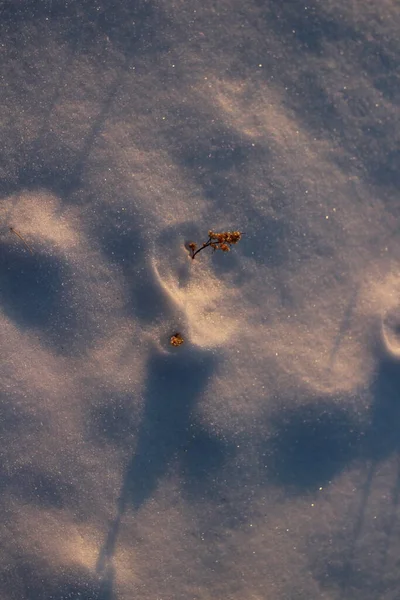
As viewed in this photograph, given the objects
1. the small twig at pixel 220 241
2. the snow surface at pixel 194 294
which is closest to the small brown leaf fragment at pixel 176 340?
the snow surface at pixel 194 294

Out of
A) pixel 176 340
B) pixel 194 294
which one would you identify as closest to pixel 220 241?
pixel 194 294

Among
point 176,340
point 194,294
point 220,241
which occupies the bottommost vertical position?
point 176,340

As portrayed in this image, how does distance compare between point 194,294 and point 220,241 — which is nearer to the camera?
point 220,241

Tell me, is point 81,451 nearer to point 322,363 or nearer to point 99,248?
point 99,248

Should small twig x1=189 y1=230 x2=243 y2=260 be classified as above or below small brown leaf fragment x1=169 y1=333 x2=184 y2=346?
above

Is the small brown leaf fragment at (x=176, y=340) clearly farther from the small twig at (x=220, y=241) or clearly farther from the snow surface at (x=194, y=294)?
the small twig at (x=220, y=241)

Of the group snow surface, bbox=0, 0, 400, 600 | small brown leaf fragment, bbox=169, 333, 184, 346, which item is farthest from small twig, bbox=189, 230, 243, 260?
small brown leaf fragment, bbox=169, 333, 184, 346

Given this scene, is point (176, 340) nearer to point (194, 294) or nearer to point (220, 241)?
point (194, 294)

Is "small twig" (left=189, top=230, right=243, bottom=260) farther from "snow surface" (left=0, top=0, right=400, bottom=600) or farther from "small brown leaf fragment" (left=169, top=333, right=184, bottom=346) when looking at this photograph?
"small brown leaf fragment" (left=169, top=333, right=184, bottom=346)

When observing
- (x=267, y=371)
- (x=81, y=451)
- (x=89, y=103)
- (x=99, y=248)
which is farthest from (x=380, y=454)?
(x=89, y=103)

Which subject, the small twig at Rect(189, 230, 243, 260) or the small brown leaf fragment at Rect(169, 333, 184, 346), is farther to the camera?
the small brown leaf fragment at Rect(169, 333, 184, 346)

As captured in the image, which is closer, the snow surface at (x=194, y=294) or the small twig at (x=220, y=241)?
the small twig at (x=220, y=241)
